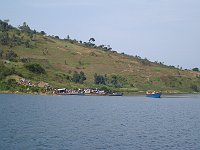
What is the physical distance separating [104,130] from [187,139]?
14854 millimetres

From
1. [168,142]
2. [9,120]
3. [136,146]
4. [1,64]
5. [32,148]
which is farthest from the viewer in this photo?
[1,64]

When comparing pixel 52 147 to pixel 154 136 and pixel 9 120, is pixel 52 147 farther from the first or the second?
pixel 9 120

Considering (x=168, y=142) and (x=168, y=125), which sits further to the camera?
(x=168, y=125)

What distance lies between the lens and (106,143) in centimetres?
5881

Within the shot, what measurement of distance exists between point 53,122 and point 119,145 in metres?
26.3

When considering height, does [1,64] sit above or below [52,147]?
above

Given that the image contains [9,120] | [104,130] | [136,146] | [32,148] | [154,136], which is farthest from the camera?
[9,120]

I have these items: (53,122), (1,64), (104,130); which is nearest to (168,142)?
(104,130)

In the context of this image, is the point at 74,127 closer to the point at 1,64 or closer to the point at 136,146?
the point at 136,146

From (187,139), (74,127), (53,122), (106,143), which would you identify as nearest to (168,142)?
(187,139)

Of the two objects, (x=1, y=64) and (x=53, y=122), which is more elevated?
(x=1, y=64)

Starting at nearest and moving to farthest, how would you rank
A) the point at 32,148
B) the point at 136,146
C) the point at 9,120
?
the point at 32,148 < the point at 136,146 < the point at 9,120

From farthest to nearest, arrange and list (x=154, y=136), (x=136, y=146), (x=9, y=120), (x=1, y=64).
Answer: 1. (x=1, y=64)
2. (x=9, y=120)
3. (x=154, y=136)
4. (x=136, y=146)

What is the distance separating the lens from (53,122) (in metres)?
81.4
